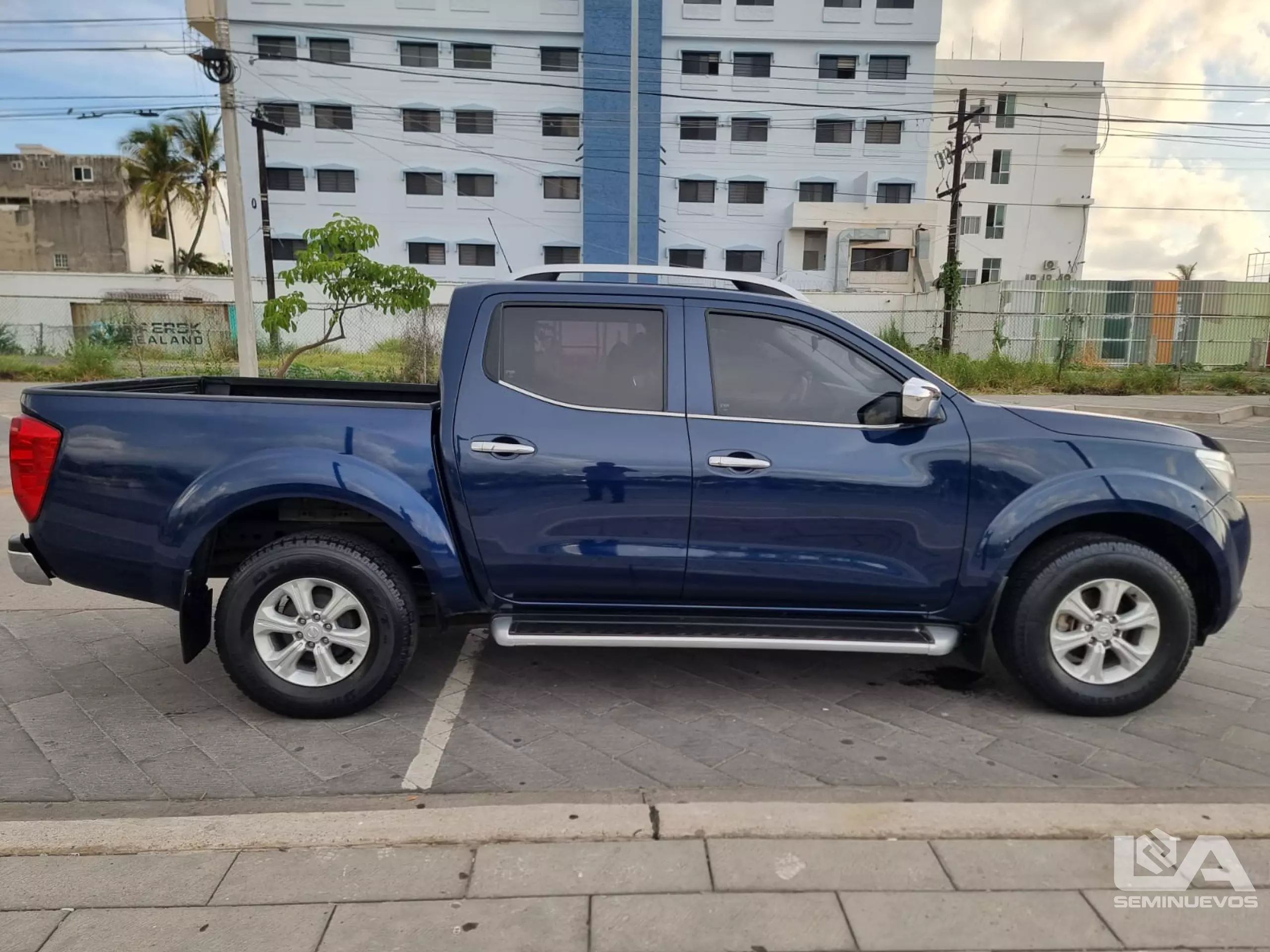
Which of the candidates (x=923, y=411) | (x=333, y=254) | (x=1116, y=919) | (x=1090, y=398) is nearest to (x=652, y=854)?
(x=1116, y=919)

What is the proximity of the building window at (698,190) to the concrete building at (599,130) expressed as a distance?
75 millimetres

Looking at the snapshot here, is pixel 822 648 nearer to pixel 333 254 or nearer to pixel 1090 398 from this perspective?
pixel 333 254

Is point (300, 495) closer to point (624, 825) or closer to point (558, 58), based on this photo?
point (624, 825)

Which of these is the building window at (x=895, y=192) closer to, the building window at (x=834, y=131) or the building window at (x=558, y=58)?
the building window at (x=834, y=131)

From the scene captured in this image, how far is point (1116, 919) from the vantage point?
244 cm

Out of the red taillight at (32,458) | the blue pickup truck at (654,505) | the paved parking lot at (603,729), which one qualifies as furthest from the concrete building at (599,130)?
the blue pickup truck at (654,505)

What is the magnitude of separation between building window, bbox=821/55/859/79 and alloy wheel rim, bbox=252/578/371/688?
4283 cm

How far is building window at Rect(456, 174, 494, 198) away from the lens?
39.2 m

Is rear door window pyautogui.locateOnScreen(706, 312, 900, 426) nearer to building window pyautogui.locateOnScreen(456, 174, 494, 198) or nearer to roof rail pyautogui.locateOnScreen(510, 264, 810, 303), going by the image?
roof rail pyautogui.locateOnScreen(510, 264, 810, 303)

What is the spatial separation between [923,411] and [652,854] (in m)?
2.01

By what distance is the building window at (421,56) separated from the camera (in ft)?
129

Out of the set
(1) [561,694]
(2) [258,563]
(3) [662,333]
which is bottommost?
(1) [561,694]

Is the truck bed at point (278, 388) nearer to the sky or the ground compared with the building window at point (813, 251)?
nearer to the ground

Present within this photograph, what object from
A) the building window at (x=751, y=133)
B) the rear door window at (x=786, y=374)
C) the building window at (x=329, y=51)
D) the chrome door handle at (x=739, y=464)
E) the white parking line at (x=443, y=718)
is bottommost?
the white parking line at (x=443, y=718)
